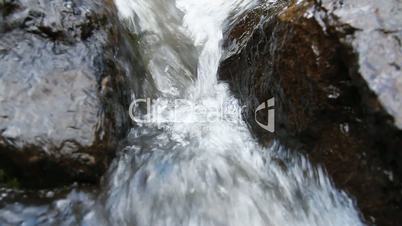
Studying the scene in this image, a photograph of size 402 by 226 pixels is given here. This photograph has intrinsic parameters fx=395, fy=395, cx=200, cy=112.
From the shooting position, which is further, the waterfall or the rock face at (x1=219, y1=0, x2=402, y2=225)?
the waterfall

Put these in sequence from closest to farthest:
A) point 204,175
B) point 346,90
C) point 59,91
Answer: point 346,90
point 59,91
point 204,175

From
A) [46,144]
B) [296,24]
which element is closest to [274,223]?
[296,24]

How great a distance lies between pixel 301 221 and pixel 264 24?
2085 mm

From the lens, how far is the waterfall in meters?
3.21

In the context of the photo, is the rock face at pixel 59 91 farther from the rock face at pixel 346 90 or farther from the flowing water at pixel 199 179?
the rock face at pixel 346 90

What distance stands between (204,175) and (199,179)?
7cm

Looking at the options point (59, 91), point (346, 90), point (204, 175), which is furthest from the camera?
point (204, 175)

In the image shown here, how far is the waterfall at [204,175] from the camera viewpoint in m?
3.21

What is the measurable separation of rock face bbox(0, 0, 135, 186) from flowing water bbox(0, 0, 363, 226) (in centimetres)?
25

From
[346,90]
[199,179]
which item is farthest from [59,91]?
[346,90]

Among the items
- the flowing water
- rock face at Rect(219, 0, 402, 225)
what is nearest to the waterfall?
the flowing water

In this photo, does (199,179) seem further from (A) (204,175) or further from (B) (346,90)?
(B) (346,90)

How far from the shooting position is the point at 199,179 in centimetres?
356

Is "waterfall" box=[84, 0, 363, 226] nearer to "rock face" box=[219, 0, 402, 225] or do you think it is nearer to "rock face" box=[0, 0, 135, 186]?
"rock face" box=[219, 0, 402, 225]
